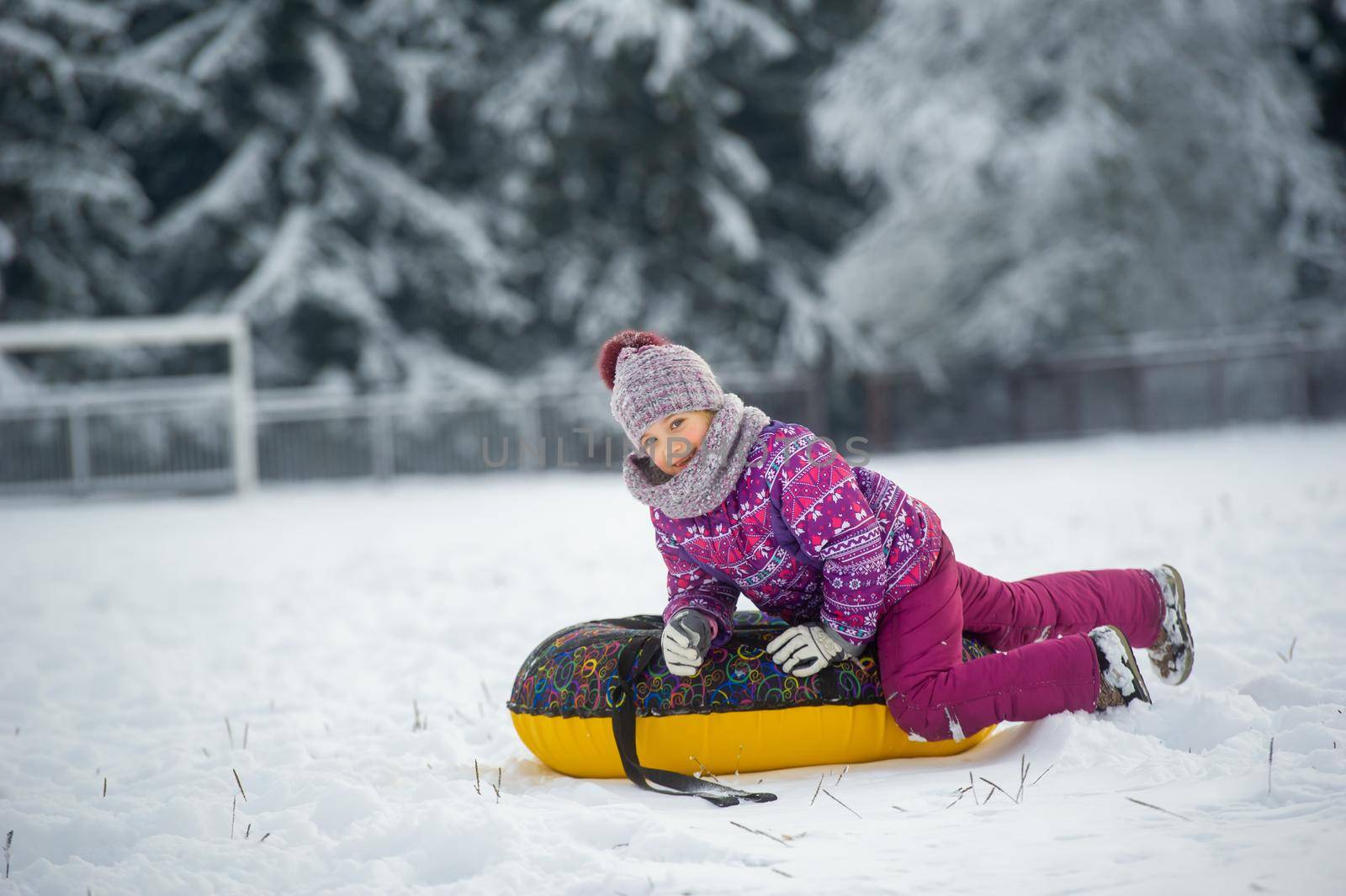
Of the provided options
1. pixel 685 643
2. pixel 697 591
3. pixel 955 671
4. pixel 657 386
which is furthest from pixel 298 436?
pixel 955 671

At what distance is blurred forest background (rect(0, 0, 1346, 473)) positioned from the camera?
660 inches

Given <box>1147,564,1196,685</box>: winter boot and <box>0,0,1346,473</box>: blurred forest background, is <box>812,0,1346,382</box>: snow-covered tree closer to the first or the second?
<box>0,0,1346,473</box>: blurred forest background

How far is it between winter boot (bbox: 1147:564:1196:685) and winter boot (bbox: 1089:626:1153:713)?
0.33 m

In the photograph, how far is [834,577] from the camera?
111 inches

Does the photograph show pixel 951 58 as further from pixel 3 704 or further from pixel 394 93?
pixel 3 704

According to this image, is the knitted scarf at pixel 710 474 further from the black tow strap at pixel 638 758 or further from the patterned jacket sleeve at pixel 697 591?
the black tow strap at pixel 638 758

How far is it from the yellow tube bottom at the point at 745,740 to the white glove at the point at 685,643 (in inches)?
5.5

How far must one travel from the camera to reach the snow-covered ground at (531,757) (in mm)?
2082

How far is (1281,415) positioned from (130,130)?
17356 millimetres

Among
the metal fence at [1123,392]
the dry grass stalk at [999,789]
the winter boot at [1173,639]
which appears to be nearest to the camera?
the dry grass stalk at [999,789]

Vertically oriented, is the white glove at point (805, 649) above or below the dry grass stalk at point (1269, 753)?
above

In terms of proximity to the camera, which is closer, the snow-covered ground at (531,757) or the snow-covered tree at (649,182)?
the snow-covered ground at (531,757)

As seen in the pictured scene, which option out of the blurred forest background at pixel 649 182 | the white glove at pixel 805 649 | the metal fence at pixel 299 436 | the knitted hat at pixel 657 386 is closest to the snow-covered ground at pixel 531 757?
the white glove at pixel 805 649

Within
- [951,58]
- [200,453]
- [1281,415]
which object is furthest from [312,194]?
[1281,415]
